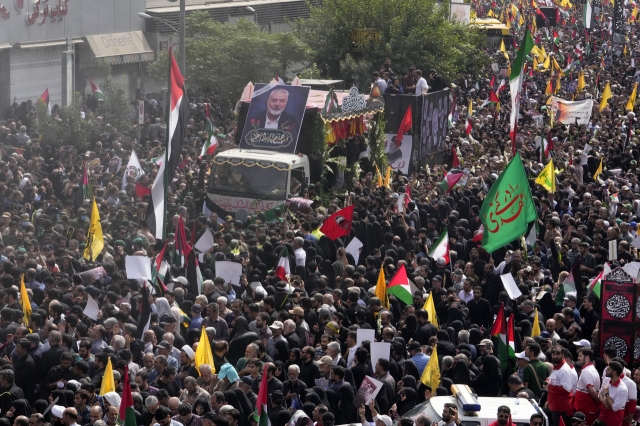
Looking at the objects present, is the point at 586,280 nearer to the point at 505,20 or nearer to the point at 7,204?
the point at 7,204

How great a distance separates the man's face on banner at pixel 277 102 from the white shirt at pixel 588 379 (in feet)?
34.4

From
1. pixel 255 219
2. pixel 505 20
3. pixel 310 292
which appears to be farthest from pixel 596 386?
pixel 505 20

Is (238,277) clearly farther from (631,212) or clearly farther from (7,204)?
(631,212)

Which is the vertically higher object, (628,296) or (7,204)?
(628,296)

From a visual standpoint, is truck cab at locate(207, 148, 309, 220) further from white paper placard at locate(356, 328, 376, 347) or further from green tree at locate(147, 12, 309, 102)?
green tree at locate(147, 12, 309, 102)

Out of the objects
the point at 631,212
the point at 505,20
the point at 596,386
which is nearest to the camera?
the point at 596,386

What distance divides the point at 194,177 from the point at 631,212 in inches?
291

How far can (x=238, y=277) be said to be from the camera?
13789 mm

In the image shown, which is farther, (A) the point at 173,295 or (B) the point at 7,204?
(B) the point at 7,204

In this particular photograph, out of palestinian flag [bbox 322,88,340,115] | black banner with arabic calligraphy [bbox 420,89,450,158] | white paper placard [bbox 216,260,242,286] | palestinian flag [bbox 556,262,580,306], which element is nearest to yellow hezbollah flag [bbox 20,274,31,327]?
white paper placard [bbox 216,260,242,286]

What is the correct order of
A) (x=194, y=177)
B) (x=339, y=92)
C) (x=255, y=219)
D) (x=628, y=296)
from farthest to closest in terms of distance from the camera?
(x=339, y=92) → (x=194, y=177) → (x=255, y=219) → (x=628, y=296)

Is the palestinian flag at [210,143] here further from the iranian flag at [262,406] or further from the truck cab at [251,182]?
the iranian flag at [262,406]

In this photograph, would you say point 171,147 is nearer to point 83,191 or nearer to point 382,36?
point 83,191

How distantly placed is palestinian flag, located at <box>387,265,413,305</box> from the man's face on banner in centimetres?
748
